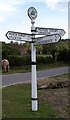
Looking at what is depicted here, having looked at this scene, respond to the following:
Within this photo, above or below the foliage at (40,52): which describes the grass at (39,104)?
below

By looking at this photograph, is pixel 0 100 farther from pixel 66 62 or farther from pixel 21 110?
pixel 66 62

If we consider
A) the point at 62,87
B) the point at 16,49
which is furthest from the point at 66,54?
the point at 62,87

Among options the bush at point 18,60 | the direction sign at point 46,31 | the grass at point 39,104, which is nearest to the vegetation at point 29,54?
the bush at point 18,60

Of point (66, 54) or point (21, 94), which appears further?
point (66, 54)

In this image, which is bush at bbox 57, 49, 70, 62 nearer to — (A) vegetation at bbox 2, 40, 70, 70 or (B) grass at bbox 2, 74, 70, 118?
(A) vegetation at bbox 2, 40, 70, 70

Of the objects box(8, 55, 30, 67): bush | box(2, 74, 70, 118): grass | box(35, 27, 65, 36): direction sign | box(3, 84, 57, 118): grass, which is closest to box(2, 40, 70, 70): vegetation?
box(8, 55, 30, 67): bush

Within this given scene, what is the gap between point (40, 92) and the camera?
1365 centimetres

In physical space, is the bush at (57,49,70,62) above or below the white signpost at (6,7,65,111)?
below

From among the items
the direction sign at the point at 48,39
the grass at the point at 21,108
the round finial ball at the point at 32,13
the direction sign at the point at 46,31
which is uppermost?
the round finial ball at the point at 32,13

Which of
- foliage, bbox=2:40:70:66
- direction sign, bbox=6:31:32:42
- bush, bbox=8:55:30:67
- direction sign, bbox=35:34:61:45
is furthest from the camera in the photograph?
foliage, bbox=2:40:70:66

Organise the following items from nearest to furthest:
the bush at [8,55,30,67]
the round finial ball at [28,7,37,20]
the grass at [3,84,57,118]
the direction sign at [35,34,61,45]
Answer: the grass at [3,84,57,118]
the direction sign at [35,34,61,45]
the round finial ball at [28,7,37,20]
the bush at [8,55,30,67]

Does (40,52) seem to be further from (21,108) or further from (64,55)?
(21,108)

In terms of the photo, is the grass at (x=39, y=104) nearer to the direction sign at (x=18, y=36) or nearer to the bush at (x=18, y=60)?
the direction sign at (x=18, y=36)

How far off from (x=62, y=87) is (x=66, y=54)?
26.2 metres
